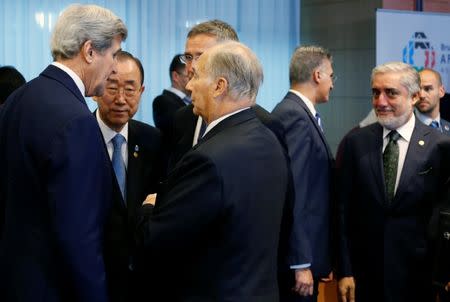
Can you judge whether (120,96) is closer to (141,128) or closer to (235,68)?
(141,128)

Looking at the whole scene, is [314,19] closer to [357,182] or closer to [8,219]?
[357,182]

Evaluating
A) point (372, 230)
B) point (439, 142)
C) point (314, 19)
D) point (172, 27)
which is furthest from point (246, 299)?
point (314, 19)

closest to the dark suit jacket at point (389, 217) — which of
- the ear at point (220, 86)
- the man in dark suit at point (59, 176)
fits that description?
the ear at point (220, 86)

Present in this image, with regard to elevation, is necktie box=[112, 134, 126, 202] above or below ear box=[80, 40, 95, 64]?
below

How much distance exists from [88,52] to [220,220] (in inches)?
24.8

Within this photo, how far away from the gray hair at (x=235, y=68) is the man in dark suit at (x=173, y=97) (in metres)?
3.01

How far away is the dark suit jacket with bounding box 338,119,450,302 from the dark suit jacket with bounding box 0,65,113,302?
1555 mm

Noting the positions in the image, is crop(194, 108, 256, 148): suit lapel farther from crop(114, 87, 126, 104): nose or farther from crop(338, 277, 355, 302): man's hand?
crop(338, 277, 355, 302): man's hand

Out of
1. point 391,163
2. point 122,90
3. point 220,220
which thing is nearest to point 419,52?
point 391,163

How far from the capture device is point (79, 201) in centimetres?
210

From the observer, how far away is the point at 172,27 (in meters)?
6.11

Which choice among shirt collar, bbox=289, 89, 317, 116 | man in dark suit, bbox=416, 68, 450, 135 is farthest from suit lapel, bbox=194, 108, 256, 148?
man in dark suit, bbox=416, 68, 450, 135

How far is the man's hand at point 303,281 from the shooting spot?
3110mm

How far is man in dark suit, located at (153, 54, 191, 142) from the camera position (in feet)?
17.7
